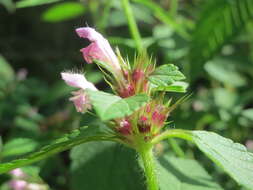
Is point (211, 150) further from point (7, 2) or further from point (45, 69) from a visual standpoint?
point (45, 69)

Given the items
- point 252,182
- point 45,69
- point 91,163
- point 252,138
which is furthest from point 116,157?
point 45,69

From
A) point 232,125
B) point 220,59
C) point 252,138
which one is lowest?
point 252,138

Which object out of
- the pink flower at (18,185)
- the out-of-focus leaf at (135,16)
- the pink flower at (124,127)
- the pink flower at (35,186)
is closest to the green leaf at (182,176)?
the pink flower at (124,127)

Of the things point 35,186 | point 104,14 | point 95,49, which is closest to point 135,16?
point 104,14

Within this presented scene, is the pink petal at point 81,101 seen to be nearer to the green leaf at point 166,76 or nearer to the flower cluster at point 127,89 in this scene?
the flower cluster at point 127,89

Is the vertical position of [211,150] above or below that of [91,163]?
above

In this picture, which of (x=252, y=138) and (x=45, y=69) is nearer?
(x=252, y=138)

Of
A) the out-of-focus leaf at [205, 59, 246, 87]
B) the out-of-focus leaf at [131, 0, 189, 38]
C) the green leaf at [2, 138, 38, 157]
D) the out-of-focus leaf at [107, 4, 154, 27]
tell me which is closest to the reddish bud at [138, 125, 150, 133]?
the green leaf at [2, 138, 38, 157]
